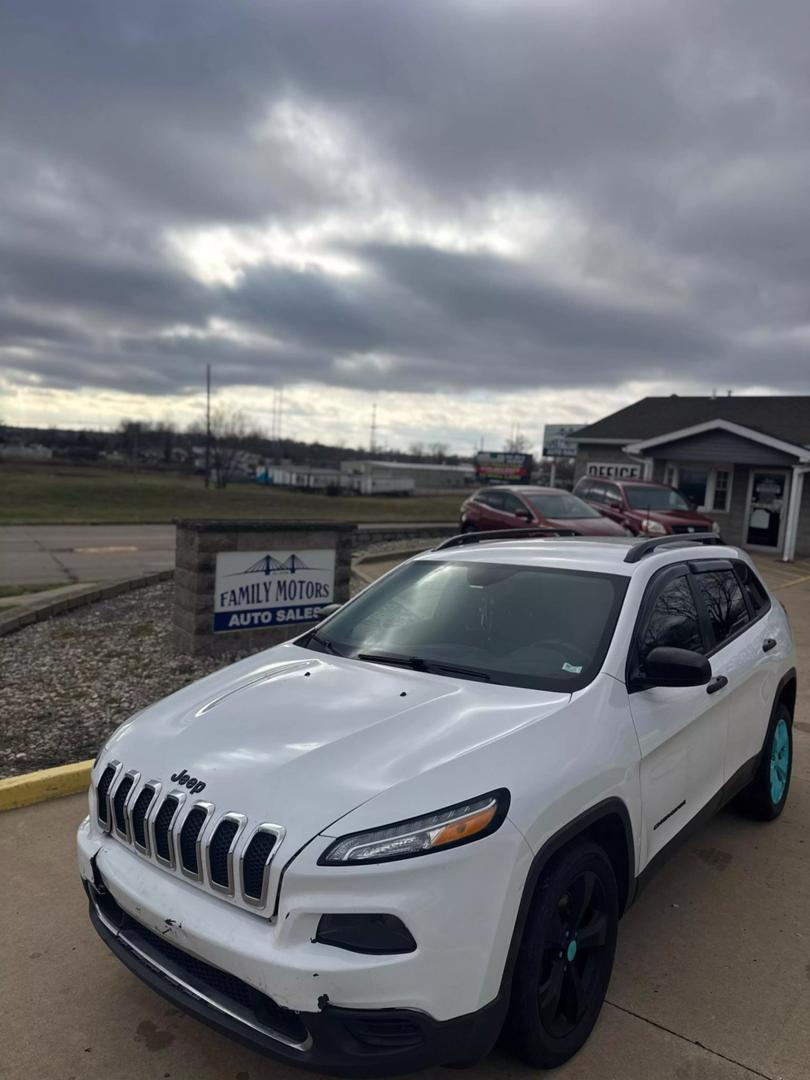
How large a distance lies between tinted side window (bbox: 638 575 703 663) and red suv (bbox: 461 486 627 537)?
31.6ft

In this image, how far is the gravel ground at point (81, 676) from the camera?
5.25 meters

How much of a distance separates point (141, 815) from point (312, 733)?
0.61 metres

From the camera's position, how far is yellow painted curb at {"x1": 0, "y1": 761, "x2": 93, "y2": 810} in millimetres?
4289

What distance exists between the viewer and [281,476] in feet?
253

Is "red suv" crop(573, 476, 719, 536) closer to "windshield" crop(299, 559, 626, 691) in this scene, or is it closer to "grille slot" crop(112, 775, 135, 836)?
"windshield" crop(299, 559, 626, 691)

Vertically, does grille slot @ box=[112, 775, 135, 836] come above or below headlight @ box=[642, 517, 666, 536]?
below

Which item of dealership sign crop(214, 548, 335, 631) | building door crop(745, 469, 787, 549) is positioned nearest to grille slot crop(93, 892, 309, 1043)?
dealership sign crop(214, 548, 335, 631)

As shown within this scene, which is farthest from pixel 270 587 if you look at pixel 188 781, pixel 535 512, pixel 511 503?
pixel 511 503

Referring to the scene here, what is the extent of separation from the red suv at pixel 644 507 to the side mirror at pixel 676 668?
12.5 m

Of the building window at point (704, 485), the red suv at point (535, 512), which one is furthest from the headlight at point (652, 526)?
the building window at point (704, 485)

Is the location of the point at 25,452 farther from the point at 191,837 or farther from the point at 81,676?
the point at 191,837

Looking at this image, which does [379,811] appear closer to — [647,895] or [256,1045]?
[256,1045]

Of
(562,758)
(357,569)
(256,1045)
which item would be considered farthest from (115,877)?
(357,569)

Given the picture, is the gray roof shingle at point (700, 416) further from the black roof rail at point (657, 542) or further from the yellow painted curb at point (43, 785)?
the yellow painted curb at point (43, 785)
